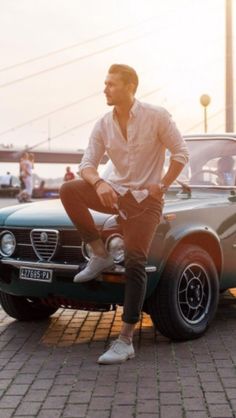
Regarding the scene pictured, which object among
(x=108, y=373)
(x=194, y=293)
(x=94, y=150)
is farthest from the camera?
(x=194, y=293)

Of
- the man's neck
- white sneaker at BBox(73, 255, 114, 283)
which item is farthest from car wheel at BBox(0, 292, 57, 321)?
the man's neck

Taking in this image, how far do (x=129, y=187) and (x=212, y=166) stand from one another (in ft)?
5.56

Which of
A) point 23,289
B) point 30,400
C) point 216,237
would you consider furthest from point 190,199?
point 30,400

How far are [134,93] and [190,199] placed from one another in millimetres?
1245

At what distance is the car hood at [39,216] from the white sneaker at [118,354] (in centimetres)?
89

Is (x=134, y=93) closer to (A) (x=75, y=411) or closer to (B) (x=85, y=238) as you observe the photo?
(B) (x=85, y=238)

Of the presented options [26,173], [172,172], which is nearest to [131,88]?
[172,172]

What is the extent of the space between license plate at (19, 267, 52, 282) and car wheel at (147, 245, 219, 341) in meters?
0.81

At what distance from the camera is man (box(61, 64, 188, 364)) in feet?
16.7

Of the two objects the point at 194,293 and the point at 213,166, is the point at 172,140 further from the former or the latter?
the point at 213,166

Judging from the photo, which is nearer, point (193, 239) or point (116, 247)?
point (116, 247)

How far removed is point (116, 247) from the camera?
5.32 metres

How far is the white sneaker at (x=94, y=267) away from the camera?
17.0ft

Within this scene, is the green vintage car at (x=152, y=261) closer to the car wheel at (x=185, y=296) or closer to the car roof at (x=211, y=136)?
the car wheel at (x=185, y=296)
